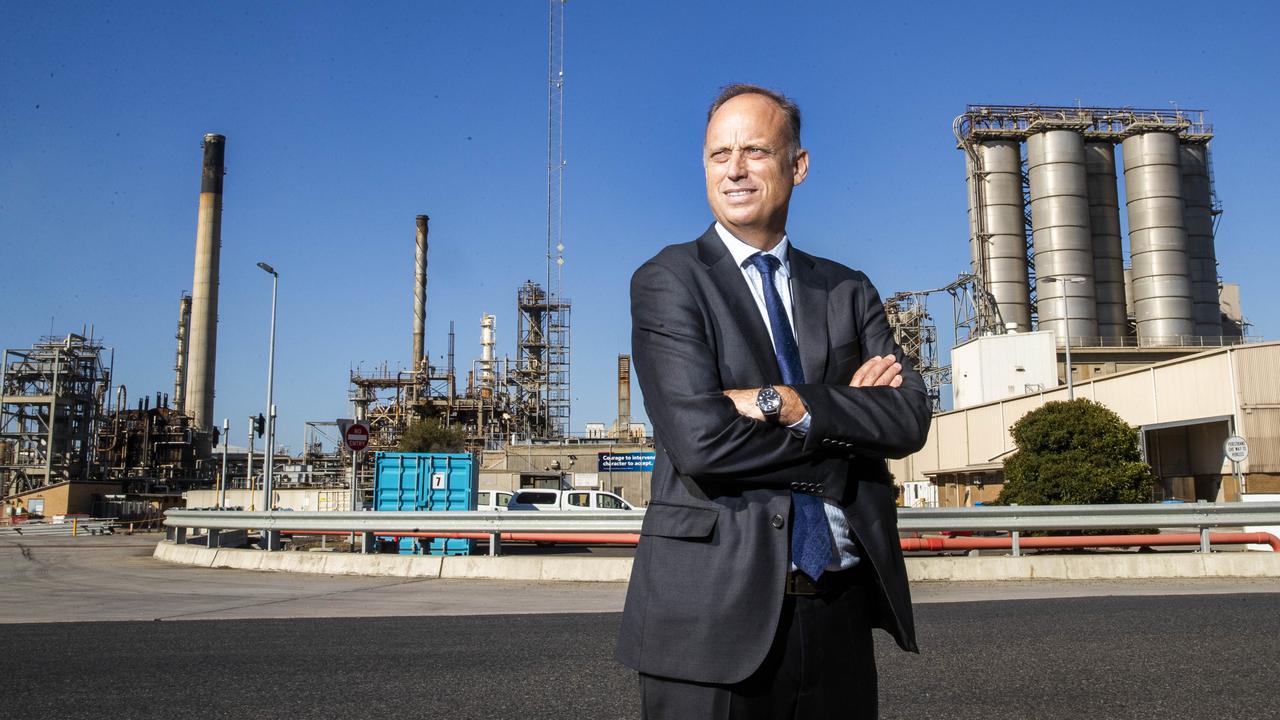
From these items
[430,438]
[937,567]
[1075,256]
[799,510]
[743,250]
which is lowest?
[937,567]

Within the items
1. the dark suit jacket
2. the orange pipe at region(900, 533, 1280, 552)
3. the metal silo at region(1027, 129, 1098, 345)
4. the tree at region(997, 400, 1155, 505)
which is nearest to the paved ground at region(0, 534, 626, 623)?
the orange pipe at region(900, 533, 1280, 552)

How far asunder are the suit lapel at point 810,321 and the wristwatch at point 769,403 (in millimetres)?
204

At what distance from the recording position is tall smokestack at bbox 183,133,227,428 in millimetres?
72500

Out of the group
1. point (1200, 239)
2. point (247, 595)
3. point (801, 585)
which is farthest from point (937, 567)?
point (1200, 239)

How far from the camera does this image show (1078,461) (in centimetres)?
2242

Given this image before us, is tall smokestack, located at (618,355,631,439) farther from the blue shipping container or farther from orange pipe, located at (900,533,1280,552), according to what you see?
orange pipe, located at (900,533,1280,552)

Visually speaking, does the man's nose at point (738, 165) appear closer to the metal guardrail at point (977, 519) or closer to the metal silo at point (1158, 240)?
the metal guardrail at point (977, 519)

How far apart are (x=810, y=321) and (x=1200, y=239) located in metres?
68.1

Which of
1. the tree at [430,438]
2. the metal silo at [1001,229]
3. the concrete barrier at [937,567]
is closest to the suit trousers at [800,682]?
the concrete barrier at [937,567]

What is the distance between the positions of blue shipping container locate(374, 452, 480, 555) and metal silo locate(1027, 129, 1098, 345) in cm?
4442

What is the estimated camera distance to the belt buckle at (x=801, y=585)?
1.89 meters

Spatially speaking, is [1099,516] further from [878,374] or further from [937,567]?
[878,374]

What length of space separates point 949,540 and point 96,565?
48.5 feet

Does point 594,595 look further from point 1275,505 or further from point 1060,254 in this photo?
point 1060,254
